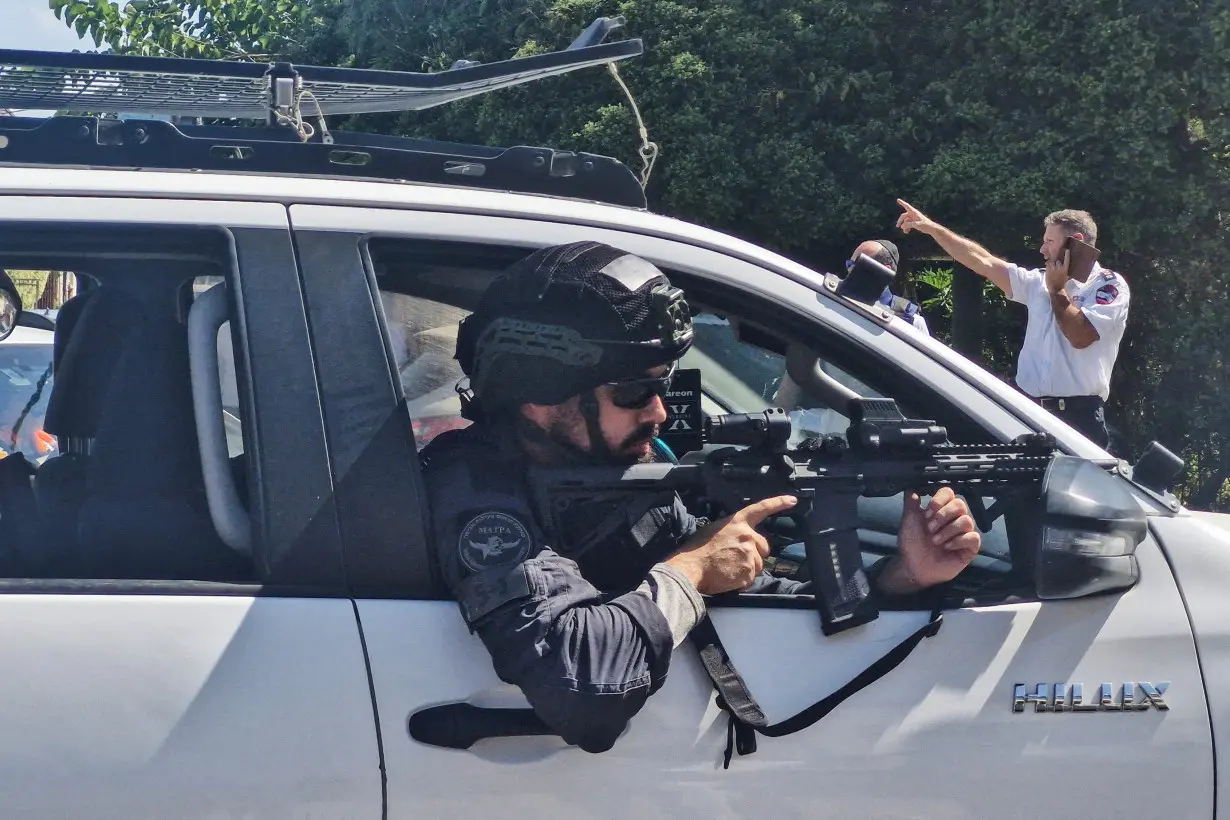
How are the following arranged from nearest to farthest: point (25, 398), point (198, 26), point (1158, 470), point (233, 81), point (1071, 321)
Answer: point (1158, 470) < point (233, 81) < point (25, 398) < point (1071, 321) < point (198, 26)

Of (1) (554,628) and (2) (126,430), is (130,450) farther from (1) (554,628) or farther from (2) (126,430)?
(1) (554,628)

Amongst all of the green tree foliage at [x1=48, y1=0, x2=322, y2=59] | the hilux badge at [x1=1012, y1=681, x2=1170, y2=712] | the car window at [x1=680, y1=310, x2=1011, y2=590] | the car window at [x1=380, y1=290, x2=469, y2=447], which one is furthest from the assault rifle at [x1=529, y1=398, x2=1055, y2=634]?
the green tree foliage at [x1=48, y1=0, x2=322, y2=59]

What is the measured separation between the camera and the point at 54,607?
1.73 m

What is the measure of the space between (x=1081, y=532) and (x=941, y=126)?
7.23 m

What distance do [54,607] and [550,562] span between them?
713 mm

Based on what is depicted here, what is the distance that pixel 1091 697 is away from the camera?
1.96 metres

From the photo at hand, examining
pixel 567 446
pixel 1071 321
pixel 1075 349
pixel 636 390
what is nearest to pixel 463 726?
pixel 567 446

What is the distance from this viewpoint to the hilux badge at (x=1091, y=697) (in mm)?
1941

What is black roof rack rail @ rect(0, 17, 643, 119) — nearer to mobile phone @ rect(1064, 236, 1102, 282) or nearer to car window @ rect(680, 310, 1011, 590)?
car window @ rect(680, 310, 1011, 590)

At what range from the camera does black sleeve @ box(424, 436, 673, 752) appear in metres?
1.72

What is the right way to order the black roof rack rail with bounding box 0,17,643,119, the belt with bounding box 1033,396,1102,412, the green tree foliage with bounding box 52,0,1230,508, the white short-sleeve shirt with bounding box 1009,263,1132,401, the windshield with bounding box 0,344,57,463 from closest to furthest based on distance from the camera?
the black roof rack rail with bounding box 0,17,643,119
the windshield with bounding box 0,344,57,463
the white short-sleeve shirt with bounding box 1009,263,1132,401
the belt with bounding box 1033,396,1102,412
the green tree foliage with bounding box 52,0,1230,508

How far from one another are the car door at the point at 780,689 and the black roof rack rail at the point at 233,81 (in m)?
0.77

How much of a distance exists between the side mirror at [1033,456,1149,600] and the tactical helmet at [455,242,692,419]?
0.64 meters

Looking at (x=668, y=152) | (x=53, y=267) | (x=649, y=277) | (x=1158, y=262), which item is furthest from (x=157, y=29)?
(x=649, y=277)
